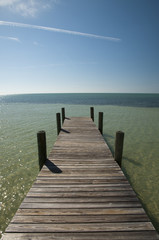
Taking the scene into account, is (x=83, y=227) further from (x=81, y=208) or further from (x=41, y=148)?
(x=41, y=148)

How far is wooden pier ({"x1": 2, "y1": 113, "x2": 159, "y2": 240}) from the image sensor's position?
2164mm

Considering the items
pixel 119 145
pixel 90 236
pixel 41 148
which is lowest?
pixel 90 236

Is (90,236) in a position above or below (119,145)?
below

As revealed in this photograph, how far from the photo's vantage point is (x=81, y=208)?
2650mm

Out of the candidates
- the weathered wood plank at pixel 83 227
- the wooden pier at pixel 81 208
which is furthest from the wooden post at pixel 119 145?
the weathered wood plank at pixel 83 227

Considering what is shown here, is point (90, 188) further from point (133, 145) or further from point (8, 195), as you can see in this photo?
point (133, 145)

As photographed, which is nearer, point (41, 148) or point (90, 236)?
point (90, 236)

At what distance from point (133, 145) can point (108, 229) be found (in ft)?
26.7

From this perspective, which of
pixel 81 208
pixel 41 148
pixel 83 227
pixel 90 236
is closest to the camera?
pixel 90 236

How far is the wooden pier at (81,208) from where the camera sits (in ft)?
7.10

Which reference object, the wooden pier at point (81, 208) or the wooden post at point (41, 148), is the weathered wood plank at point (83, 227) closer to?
the wooden pier at point (81, 208)

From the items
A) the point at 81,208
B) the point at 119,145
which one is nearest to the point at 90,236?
the point at 81,208

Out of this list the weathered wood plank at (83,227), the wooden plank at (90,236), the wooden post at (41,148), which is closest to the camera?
the wooden plank at (90,236)

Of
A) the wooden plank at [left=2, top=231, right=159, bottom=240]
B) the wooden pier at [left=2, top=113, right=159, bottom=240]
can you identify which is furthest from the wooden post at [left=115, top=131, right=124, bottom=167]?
the wooden plank at [left=2, top=231, right=159, bottom=240]
